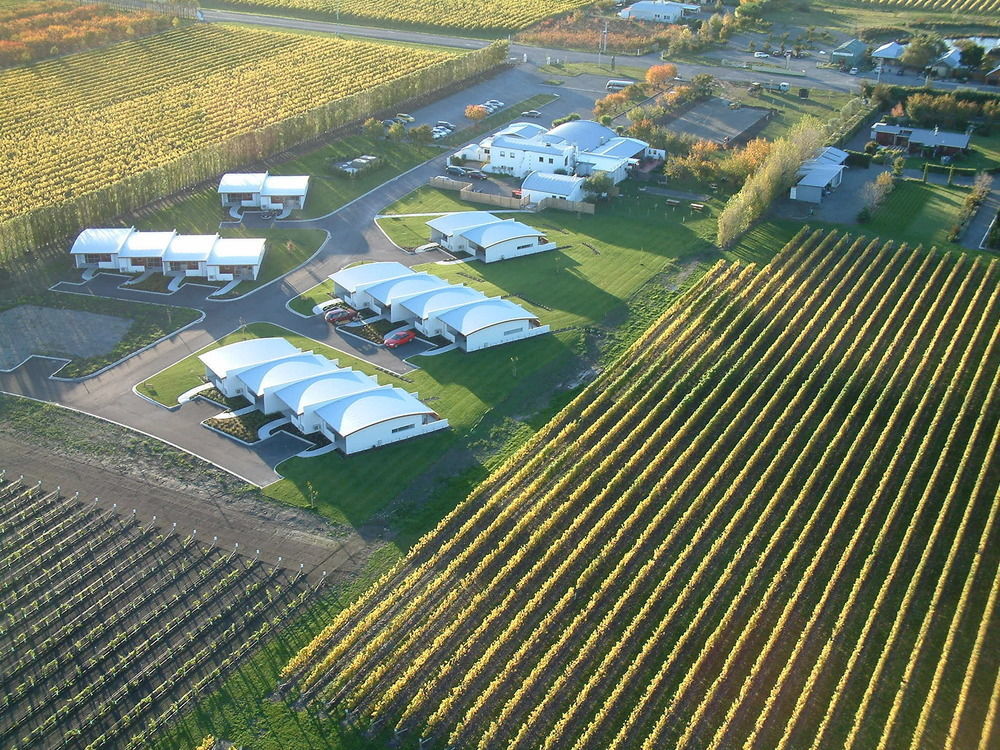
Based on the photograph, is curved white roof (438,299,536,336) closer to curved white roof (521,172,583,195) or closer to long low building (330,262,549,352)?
long low building (330,262,549,352)

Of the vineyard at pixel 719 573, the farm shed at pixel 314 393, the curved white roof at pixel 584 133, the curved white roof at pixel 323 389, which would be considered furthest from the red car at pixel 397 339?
A: the curved white roof at pixel 584 133

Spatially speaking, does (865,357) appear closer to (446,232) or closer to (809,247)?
(809,247)

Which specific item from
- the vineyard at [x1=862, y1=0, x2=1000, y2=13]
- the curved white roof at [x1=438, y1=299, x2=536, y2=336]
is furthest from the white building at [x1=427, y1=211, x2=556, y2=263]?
the vineyard at [x1=862, y1=0, x2=1000, y2=13]

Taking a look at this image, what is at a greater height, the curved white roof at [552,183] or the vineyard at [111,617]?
the curved white roof at [552,183]

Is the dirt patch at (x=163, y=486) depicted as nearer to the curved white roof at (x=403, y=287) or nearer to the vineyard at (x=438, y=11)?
the curved white roof at (x=403, y=287)

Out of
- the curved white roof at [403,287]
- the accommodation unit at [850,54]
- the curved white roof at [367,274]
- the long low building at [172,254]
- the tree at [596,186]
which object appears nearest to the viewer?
the curved white roof at [403,287]
